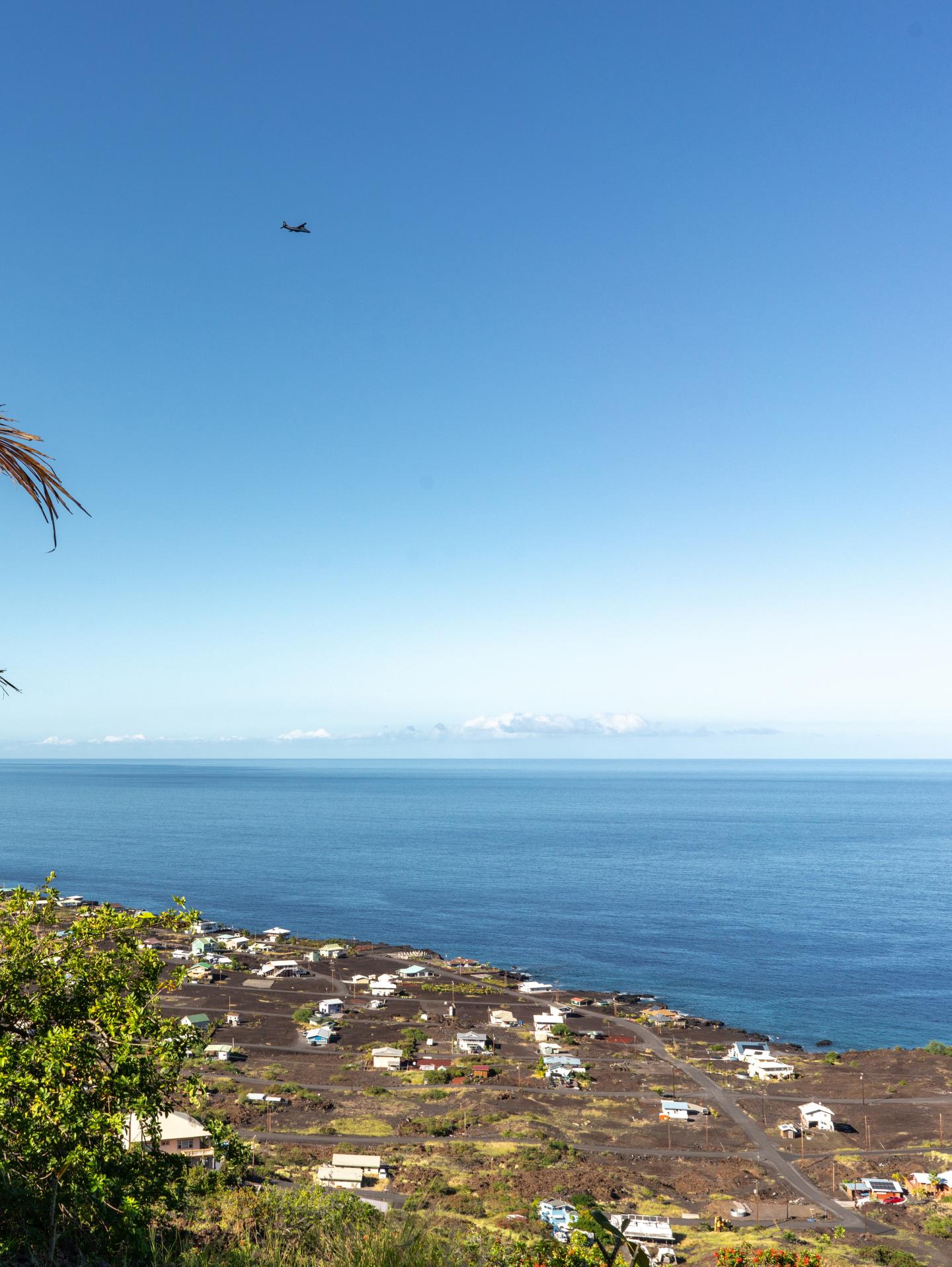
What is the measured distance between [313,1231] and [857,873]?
134 meters

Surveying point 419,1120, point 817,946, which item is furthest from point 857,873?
point 419,1120

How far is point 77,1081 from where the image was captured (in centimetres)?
925

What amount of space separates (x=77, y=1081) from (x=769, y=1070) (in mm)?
51500

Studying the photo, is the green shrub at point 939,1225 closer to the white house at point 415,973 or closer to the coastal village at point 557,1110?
the coastal village at point 557,1110

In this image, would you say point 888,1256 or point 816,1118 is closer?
point 888,1256

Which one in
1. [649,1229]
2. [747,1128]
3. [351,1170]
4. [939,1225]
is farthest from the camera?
[747,1128]

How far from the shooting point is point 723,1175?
35.3 meters

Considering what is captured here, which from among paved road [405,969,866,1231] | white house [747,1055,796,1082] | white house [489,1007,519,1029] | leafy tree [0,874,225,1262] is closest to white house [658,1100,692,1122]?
paved road [405,969,866,1231]

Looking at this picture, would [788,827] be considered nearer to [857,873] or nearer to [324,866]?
[857,873]

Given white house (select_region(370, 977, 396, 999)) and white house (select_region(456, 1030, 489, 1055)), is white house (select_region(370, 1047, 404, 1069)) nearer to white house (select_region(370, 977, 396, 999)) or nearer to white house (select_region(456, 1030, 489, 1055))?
white house (select_region(456, 1030, 489, 1055))

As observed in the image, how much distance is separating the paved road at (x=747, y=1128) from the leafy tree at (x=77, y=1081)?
1303 inches

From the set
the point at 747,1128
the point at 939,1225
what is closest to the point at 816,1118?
the point at 747,1128

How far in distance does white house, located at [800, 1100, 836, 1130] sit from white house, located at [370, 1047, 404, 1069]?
23396mm

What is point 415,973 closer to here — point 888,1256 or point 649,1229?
point 649,1229
